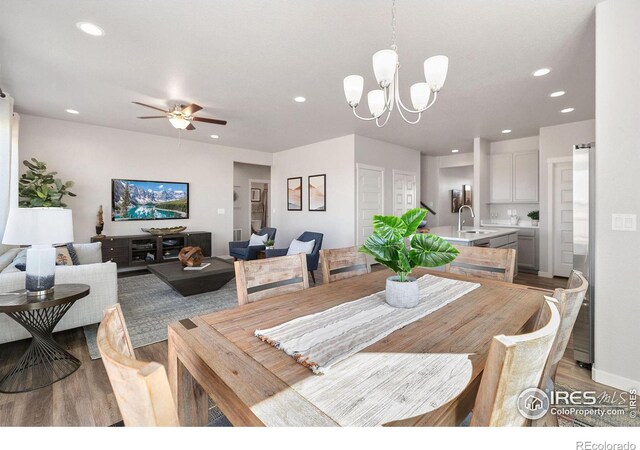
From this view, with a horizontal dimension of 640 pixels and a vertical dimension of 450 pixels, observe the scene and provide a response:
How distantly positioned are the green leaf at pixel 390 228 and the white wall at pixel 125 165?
5.45 m

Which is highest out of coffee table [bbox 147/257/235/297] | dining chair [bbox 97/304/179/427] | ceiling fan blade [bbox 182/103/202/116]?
ceiling fan blade [bbox 182/103/202/116]

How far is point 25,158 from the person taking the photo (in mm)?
4496

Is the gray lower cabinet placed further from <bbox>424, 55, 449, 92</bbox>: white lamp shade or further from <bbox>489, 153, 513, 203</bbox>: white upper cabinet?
<bbox>424, 55, 449, 92</bbox>: white lamp shade

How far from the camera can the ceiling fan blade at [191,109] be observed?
11.5 ft

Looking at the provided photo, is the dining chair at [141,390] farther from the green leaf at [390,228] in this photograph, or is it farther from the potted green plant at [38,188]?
the potted green plant at [38,188]

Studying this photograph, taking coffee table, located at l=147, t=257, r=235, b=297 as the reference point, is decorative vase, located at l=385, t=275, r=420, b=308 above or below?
above

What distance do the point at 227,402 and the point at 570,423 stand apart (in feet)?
5.28

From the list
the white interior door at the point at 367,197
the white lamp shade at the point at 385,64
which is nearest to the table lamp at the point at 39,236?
the white lamp shade at the point at 385,64

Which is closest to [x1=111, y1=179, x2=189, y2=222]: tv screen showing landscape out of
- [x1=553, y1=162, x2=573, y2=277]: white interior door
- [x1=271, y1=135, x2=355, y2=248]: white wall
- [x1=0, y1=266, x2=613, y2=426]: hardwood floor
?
[x1=271, y1=135, x2=355, y2=248]: white wall

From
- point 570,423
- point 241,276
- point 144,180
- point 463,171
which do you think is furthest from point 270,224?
point 570,423

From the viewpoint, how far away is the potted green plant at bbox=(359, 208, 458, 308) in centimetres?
129

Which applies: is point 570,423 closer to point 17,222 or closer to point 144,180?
point 17,222

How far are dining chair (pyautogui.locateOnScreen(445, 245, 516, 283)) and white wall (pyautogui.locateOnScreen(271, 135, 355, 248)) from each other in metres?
3.32
